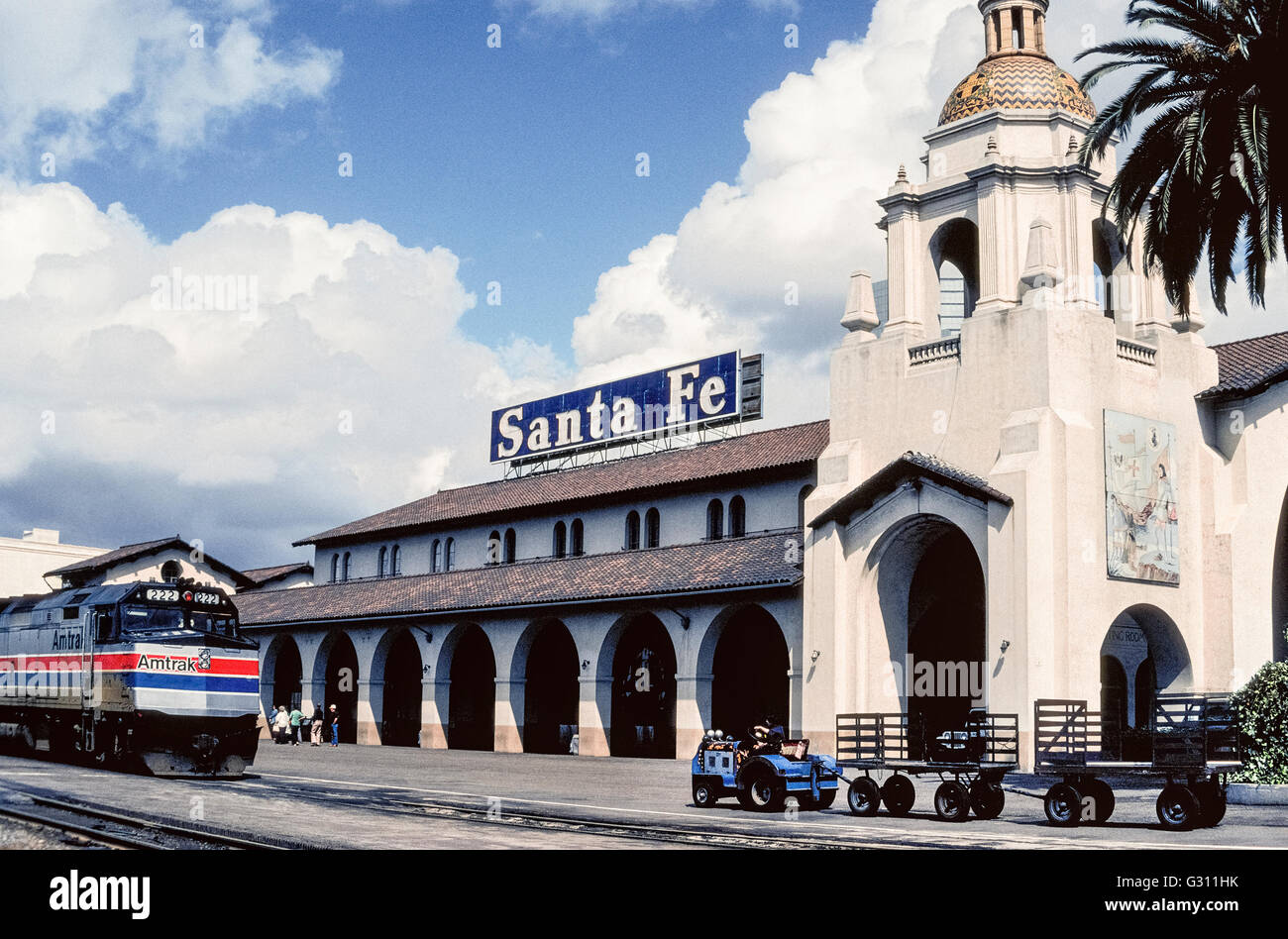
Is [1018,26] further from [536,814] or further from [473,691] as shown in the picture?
[473,691]

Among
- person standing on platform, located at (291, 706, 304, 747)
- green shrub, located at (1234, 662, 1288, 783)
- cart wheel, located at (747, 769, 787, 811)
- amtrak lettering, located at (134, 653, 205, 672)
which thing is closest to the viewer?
cart wheel, located at (747, 769, 787, 811)

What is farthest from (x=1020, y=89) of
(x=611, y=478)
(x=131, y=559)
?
(x=131, y=559)

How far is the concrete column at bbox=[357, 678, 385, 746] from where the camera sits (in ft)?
168

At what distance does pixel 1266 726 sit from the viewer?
1006 inches

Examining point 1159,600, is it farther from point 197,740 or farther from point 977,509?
point 197,740

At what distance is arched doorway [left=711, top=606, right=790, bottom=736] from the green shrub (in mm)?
17192

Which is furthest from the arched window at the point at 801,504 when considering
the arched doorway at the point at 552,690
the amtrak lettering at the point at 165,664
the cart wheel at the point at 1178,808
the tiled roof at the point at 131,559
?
the tiled roof at the point at 131,559

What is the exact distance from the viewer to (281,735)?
53.3m

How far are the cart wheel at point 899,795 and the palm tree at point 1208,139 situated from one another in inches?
534

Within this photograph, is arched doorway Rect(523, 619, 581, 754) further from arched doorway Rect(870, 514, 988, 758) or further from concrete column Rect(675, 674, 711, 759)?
arched doorway Rect(870, 514, 988, 758)

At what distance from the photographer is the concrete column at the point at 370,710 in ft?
168

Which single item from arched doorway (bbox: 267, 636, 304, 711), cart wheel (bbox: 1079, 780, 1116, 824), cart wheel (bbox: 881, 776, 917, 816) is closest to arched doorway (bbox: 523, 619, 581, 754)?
arched doorway (bbox: 267, 636, 304, 711)

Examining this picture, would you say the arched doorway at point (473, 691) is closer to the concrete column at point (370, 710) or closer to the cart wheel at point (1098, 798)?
the concrete column at point (370, 710)
